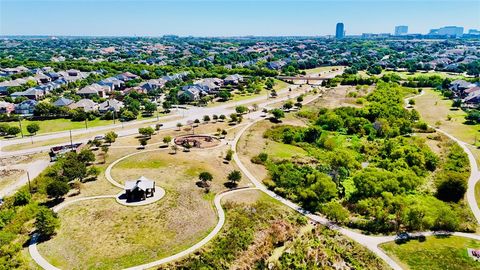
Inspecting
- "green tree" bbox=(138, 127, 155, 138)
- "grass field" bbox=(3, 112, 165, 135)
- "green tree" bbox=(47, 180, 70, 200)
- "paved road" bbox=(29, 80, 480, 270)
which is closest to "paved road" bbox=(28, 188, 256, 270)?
"paved road" bbox=(29, 80, 480, 270)

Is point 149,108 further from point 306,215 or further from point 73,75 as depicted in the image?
point 73,75

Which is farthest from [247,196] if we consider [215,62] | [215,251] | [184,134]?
[215,62]

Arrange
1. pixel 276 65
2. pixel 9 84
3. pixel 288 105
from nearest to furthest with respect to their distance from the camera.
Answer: pixel 288 105, pixel 9 84, pixel 276 65

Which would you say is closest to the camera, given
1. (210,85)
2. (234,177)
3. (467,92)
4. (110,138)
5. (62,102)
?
(234,177)

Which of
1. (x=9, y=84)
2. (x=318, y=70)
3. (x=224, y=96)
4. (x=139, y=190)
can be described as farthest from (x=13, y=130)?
(x=318, y=70)

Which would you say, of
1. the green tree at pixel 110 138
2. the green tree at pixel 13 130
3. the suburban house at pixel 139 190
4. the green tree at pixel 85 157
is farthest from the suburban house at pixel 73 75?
the suburban house at pixel 139 190

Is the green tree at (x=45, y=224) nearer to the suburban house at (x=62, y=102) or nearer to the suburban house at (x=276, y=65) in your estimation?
the suburban house at (x=62, y=102)

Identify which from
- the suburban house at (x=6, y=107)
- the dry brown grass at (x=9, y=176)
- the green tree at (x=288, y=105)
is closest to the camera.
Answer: the dry brown grass at (x=9, y=176)

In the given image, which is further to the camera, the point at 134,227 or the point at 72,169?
the point at 72,169
